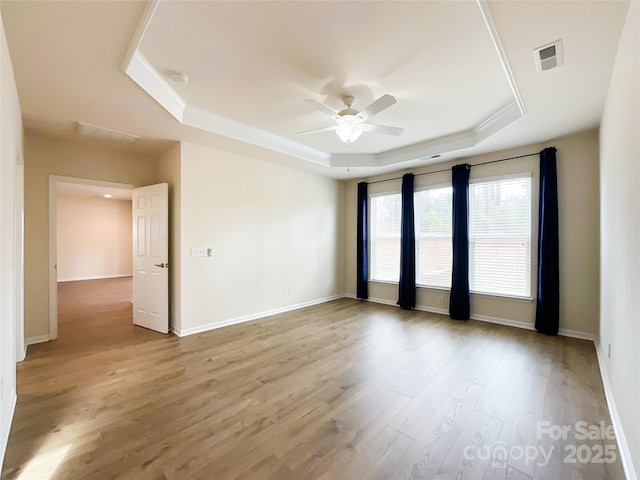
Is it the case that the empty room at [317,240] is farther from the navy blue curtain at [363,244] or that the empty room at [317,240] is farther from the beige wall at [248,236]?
the navy blue curtain at [363,244]

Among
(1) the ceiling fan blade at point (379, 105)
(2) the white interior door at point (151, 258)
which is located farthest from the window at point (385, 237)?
(2) the white interior door at point (151, 258)

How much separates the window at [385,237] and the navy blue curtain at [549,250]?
236 cm

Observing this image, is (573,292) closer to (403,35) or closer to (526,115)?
(526,115)

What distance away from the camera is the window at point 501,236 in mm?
→ 4184

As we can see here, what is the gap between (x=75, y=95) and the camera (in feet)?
8.53

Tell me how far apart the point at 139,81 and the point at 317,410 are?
10.3 ft

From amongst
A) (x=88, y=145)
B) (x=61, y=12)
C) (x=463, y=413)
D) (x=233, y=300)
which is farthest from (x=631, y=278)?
(x=88, y=145)

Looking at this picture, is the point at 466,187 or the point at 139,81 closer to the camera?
the point at 139,81

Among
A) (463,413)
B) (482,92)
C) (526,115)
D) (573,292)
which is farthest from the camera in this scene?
(573,292)

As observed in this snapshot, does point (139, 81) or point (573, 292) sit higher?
point (139, 81)

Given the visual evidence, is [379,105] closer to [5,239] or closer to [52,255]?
[5,239]

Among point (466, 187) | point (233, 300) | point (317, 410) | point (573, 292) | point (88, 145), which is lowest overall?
point (317, 410)

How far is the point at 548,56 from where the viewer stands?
6.89 ft

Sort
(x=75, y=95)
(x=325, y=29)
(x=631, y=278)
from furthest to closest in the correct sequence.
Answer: (x=75, y=95) → (x=325, y=29) → (x=631, y=278)
